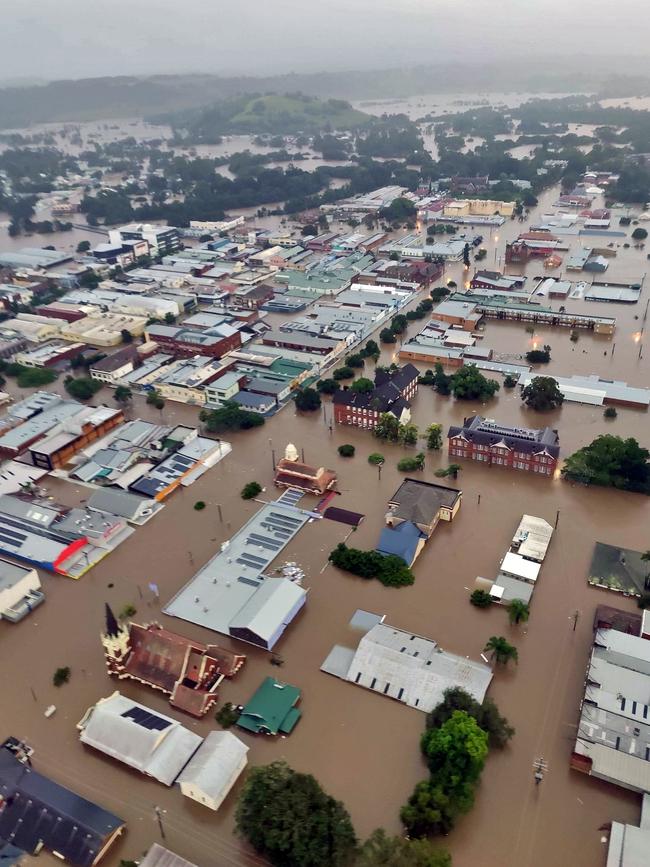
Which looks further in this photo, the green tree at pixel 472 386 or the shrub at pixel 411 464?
the green tree at pixel 472 386

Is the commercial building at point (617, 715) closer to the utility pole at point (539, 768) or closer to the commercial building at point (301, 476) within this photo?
the utility pole at point (539, 768)

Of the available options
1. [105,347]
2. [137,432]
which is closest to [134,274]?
[105,347]

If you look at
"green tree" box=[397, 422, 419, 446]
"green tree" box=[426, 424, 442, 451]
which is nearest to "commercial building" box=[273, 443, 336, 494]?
"green tree" box=[397, 422, 419, 446]

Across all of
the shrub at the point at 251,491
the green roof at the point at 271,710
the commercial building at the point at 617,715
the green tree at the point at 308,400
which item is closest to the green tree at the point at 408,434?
the green tree at the point at 308,400

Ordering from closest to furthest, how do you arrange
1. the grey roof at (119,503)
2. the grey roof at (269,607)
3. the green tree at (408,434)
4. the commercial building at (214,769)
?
the commercial building at (214,769) < the grey roof at (269,607) < the grey roof at (119,503) < the green tree at (408,434)

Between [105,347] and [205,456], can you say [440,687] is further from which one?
[105,347]

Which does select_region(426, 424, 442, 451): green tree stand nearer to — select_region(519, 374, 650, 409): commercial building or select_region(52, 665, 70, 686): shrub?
select_region(519, 374, 650, 409): commercial building

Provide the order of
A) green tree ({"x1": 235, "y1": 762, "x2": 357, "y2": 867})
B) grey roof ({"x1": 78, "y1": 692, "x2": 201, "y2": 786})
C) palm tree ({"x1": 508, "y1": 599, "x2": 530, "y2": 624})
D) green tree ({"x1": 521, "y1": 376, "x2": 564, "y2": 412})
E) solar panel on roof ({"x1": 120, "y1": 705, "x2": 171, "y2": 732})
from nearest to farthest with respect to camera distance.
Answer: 1. green tree ({"x1": 235, "y1": 762, "x2": 357, "y2": 867})
2. grey roof ({"x1": 78, "y1": 692, "x2": 201, "y2": 786})
3. solar panel on roof ({"x1": 120, "y1": 705, "x2": 171, "y2": 732})
4. palm tree ({"x1": 508, "y1": 599, "x2": 530, "y2": 624})
5. green tree ({"x1": 521, "y1": 376, "x2": 564, "y2": 412})
